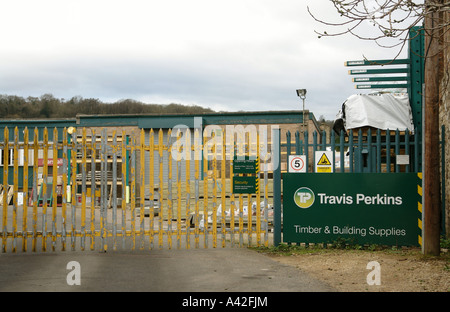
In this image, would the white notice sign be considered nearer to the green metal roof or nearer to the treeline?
the green metal roof

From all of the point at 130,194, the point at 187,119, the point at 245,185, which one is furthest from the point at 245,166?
the point at 187,119

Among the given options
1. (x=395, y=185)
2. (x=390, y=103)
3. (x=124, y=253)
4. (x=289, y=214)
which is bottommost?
(x=124, y=253)

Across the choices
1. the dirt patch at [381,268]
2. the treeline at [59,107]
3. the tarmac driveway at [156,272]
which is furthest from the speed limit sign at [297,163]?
the treeline at [59,107]

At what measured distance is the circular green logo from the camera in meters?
10.1

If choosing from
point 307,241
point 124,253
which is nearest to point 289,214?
point 307,241

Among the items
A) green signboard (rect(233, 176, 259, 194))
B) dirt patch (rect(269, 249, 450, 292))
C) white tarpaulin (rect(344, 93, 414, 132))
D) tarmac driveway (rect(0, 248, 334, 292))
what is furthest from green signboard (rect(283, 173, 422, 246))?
white tarpaulin (rect(344, 93, 414, 132))

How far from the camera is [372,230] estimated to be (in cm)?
985

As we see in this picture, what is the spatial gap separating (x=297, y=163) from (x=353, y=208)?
4.88ft

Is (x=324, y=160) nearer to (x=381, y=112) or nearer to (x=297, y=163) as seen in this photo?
(x=297, y=163)

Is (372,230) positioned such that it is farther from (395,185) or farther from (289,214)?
(289,214)

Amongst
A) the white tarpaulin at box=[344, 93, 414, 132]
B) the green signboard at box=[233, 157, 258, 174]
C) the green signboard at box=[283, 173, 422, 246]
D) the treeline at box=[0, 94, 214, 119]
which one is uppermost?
the treeline at box=[0, 94, 214, 119]

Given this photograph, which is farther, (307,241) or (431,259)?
(307,241)

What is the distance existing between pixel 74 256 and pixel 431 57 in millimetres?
7688

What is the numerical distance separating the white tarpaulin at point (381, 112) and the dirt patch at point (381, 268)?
12.2 ft
